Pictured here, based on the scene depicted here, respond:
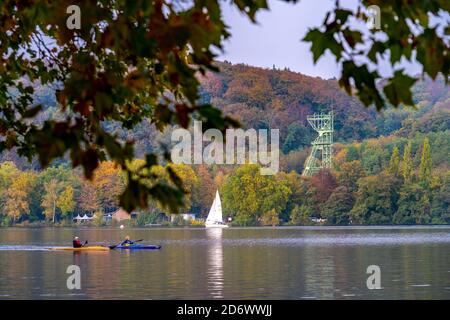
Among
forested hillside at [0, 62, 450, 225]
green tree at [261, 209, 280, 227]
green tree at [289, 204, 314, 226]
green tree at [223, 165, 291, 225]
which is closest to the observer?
forested hillside at [0, 62, 450, 225]

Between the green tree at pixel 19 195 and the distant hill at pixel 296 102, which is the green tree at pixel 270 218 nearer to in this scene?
the distant hill at pixel 296 102

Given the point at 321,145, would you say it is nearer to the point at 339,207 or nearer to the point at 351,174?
the point at 339,207

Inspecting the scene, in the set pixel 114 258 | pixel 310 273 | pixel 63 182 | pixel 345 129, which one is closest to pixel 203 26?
pixel 310 273

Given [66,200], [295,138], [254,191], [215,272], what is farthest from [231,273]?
[295,138]

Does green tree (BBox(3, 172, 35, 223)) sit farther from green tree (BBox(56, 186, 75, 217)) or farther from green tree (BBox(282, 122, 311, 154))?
green tree (BBox(282, 122, 311, 154))

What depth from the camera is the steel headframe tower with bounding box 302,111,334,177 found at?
5771 inches

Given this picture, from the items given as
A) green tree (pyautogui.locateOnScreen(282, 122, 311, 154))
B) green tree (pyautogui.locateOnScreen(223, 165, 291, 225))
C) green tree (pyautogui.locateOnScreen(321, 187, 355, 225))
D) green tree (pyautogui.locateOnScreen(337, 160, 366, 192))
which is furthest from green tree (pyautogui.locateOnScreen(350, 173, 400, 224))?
green tree (pyautogui.locateOnScreen(282, 122, 311, 154))

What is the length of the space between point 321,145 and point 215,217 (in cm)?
2289

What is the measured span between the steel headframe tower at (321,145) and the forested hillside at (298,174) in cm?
161

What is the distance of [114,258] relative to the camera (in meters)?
58.9

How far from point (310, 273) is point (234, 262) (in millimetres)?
9290

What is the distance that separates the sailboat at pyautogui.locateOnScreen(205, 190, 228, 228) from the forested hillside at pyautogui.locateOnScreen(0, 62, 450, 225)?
1.77 meters

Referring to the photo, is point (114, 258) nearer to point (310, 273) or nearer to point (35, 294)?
point (310, 273)

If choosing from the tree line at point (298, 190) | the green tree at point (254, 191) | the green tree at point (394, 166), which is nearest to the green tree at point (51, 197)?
the tree line at point (298, 190)
